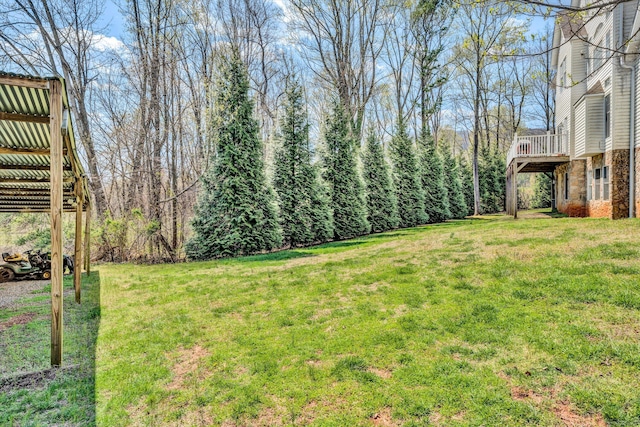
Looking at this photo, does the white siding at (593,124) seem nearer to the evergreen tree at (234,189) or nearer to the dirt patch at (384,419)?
the evergreen tree at (234,189)

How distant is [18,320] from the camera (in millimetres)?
5199

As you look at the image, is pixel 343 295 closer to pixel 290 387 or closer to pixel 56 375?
pixel 290 387

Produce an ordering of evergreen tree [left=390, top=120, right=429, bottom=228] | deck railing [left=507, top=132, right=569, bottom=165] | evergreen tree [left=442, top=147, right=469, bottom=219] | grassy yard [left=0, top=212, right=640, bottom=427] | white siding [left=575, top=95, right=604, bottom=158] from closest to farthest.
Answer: grassy yard [left=0, top=212, right=640, bottom=427], white siding [left=575, top=95, right=604, bottom=158], deck railing [left=507, top=132, right=569, bottom=165], evergreen tree [left=390, top=120, right=429, bottom=228], evergreen tree [left=442, top=147, right=469, bottom=219]

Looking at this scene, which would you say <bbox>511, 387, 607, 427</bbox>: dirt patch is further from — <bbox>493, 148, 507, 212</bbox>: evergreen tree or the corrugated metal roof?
<bbox>493, 148, 507, 212</bbox>: evergreen tree

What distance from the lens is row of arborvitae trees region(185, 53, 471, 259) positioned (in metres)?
11.3

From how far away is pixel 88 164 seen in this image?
14.0 metres

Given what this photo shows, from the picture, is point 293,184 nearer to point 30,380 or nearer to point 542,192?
point 30,380

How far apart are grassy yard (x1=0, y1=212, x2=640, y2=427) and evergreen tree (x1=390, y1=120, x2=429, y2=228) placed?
11587 millimetres

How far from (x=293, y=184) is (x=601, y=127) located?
10.2 m

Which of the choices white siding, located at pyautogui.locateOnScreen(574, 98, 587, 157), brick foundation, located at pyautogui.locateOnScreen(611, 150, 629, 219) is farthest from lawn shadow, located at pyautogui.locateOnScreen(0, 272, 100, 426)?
white siding, located at pyautogui.locateOnScreen(574, 98, 587, 157)

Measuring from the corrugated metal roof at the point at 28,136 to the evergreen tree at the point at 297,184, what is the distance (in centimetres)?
663

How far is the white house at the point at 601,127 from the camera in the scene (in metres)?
9.42

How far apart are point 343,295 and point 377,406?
2709 millimetres

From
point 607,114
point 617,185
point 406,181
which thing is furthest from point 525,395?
point 406,181
